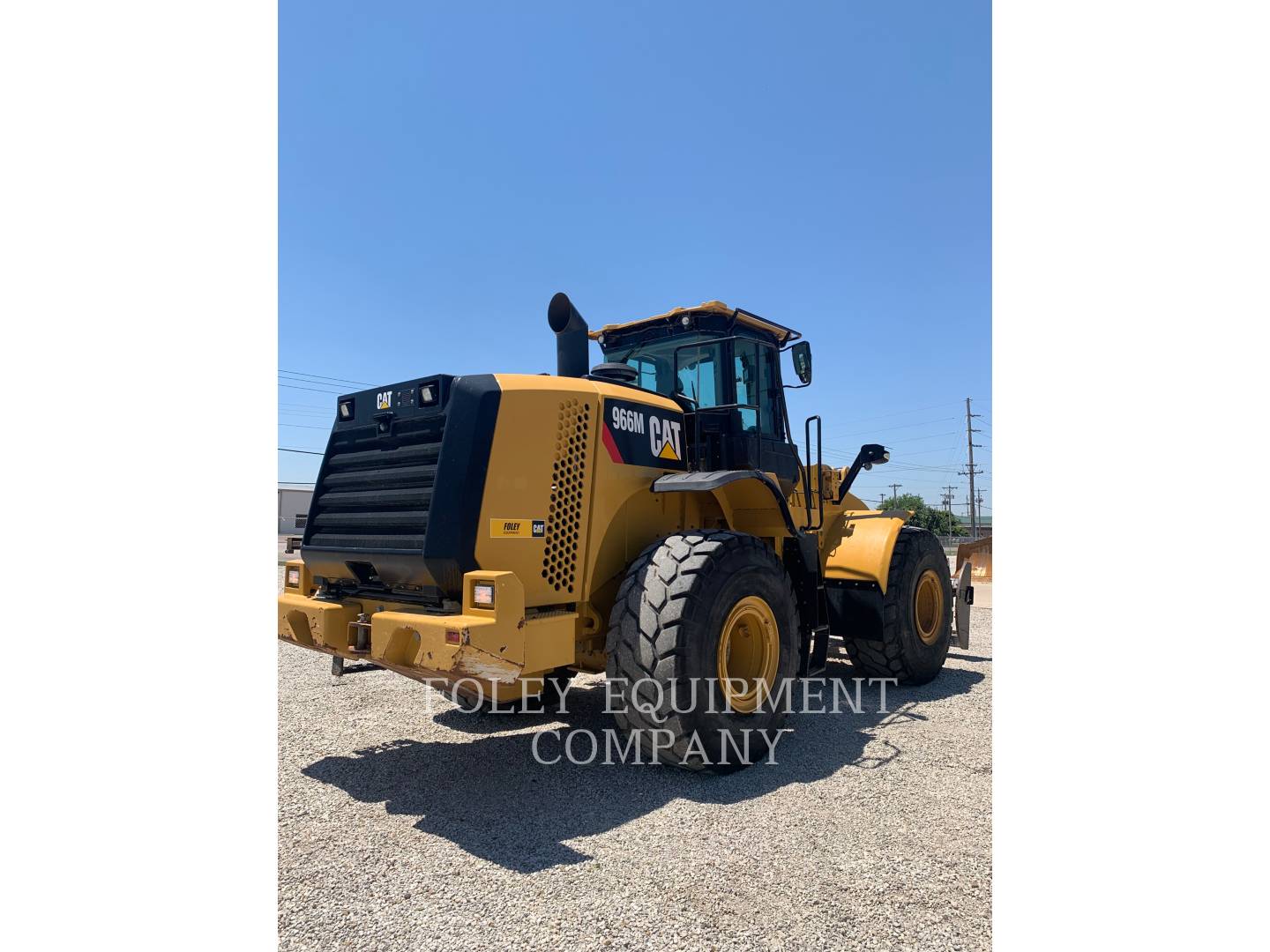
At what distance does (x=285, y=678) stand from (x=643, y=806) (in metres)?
4.69

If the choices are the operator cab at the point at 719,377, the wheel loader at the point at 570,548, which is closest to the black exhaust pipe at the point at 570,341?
the wheel loader at the point at 570,548

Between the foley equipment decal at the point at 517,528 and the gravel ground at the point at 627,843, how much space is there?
4.66 feet

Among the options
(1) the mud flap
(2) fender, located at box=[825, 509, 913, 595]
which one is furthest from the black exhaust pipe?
(1) the mud flap

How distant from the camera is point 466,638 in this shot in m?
3.53

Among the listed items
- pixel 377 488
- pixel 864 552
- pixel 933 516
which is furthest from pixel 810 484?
pixel 933 516

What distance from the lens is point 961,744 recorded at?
4.91 m

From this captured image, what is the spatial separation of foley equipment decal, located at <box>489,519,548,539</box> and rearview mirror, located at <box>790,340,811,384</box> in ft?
9.56

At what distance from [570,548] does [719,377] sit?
2185mm

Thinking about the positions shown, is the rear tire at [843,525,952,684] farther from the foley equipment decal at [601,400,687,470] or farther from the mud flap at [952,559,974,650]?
the foley equipment decal at [601,400,687,470]

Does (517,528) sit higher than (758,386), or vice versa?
(758,386)

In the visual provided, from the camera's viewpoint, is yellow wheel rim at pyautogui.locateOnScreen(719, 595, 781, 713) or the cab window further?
the cab window

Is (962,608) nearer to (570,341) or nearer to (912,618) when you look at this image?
(912,618)

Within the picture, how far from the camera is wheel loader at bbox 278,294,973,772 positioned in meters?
3.98

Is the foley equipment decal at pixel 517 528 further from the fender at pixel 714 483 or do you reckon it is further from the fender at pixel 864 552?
the fender at pixel 864 552
